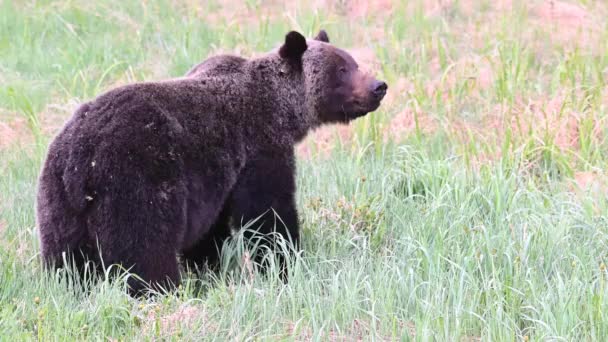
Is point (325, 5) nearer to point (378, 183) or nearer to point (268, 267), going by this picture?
point (378, 183)

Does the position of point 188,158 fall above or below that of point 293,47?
below

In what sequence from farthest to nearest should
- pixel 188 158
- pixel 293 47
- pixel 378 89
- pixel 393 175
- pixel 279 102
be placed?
pixel 393 175 → pixel 378 89 → pixel 293 47 → pixel 279 102 → pixel 188 158

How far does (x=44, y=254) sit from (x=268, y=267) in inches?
50.5

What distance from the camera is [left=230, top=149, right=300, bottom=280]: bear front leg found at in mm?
5305

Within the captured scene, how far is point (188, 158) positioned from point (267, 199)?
63cm

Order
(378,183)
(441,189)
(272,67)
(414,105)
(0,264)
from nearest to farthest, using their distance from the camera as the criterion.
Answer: (0,264) < (272,67) < (441,189) < (378,183) < (414,105)

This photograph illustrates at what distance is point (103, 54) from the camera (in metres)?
9.76

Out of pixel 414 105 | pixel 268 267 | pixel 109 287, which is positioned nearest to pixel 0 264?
pixel 109 287

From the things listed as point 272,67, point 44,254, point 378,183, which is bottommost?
point 378,183

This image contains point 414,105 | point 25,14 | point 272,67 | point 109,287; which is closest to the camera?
point 109,287

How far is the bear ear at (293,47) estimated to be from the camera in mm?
5659

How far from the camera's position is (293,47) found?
5.73 m

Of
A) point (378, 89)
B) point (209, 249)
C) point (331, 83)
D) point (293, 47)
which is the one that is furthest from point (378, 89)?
point (209, 249)

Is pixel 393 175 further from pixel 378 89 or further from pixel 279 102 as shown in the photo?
pixel 279 102
